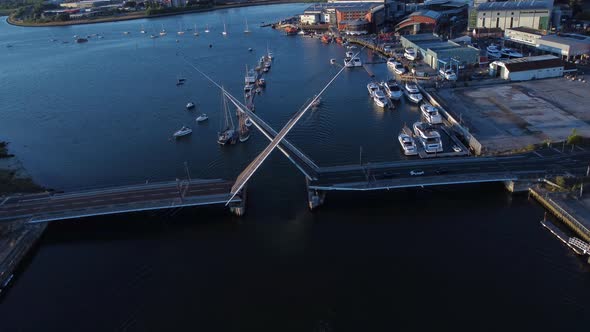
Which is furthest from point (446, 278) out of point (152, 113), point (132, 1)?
point (132, 1)

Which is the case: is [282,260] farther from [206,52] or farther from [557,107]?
[206,52]

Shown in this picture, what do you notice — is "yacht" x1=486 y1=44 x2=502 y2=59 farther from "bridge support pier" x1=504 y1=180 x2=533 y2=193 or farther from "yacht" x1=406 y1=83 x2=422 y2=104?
"bridge support pier" x1=504 y1=180 x2=533 y2=193

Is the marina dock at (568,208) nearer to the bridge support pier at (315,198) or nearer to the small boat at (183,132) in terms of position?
the bridge support pier at (315,198)

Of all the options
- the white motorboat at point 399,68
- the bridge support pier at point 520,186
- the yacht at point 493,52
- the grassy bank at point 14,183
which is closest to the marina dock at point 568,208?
the bridge support pier at point 520,186

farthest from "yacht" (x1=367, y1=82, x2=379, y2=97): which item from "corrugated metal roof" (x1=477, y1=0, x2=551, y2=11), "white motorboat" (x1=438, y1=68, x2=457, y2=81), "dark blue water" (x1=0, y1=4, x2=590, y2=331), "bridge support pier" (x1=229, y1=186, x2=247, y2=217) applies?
"corrugated metal roof" (x1=477, y1=0, x2=551, y2=11)

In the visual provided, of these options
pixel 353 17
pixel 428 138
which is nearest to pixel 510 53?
pixel 428 138
